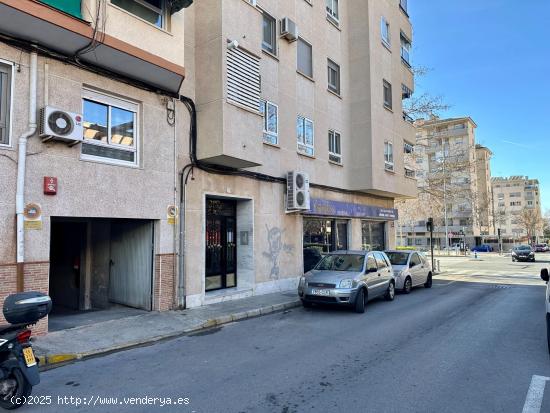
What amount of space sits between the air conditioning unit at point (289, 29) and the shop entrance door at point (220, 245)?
6.15 metres

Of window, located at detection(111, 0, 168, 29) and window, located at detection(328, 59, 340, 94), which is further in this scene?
window, located at detection(328, 59, 340, 94)

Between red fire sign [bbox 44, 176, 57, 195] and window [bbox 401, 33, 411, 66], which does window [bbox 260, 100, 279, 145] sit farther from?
window [bbox 401, 33, 411, 66]

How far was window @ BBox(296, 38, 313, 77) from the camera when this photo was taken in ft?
49.7

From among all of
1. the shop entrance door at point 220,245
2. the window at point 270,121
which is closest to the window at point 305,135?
the window at point 270,121

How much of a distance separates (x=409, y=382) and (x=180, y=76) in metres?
7.87

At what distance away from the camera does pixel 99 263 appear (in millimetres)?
10633

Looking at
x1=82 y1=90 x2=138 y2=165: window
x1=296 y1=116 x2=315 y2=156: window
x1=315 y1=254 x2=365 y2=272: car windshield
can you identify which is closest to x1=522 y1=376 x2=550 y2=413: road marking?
x1=315 y1=254 x2=365 y2=272: car windshield

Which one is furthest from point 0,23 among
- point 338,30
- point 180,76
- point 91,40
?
point 338,30

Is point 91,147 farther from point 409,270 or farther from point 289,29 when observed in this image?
point 409,270

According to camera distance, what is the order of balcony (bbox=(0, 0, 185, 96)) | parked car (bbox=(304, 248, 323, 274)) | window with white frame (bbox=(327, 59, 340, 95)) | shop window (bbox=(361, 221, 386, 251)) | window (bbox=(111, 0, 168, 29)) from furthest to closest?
shop window (bbox=(361, 221, 386, 251)), window with white frame (bbox=(327, 59, 340, 95)), parked car (bbox=(304, 248, 323, 274)), window (bbox=(111, 0, 168, 29)), balcony (bbox=(0, 0, 185, 96))

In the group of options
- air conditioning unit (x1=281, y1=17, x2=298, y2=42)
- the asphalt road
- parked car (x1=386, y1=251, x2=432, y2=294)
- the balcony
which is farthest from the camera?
parked car (x1=386, y1=251, x2=432, y2=294)

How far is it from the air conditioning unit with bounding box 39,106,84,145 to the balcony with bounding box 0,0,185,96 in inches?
49.4

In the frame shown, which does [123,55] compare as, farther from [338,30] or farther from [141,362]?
[338,30]

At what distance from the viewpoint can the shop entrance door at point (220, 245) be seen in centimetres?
1183
